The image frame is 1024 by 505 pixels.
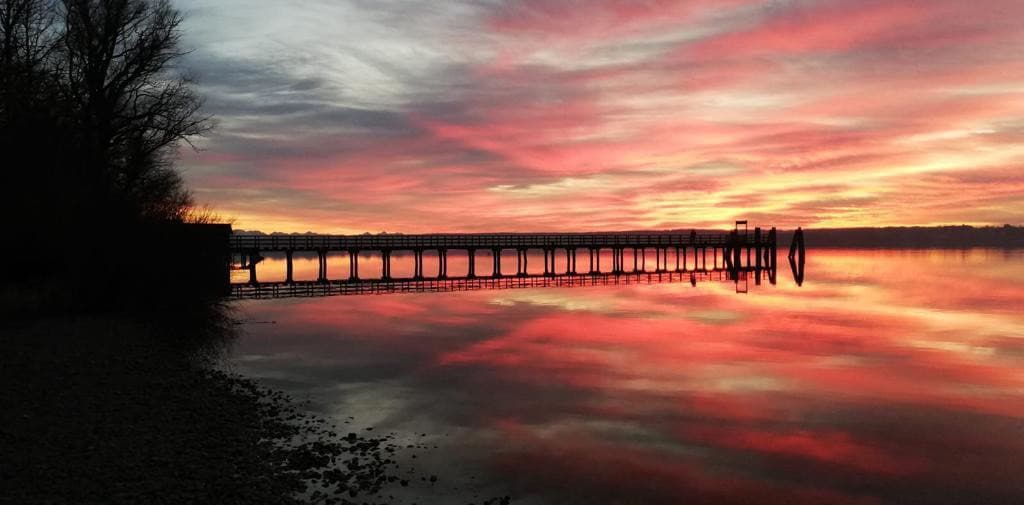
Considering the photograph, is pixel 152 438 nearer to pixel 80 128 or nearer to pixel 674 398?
pixel 674 398

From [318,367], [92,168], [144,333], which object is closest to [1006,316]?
[318,367]

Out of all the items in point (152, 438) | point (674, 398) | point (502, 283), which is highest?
point (502, 283)

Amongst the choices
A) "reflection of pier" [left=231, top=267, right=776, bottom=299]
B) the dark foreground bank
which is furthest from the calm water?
"reflection of pier" [left=231, top=267, right=776, bottom=299]

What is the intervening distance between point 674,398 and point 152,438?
1468cm

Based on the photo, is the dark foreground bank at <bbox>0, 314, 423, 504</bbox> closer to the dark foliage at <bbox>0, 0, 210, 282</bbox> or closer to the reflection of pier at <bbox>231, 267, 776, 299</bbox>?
the dark foliage at <bbox>0, 0, 210, 282</bbox>

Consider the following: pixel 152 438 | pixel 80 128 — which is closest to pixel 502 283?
pixel 80 128

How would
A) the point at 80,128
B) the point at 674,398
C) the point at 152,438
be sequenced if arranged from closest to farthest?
the point at 152,438 → the point at 674,398 → the point at 80,128

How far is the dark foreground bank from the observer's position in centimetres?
1027

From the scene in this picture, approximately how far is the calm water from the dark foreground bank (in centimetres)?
144

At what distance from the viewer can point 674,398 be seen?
2094 cm

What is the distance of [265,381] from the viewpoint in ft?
69.9

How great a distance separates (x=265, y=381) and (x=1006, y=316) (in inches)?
1794

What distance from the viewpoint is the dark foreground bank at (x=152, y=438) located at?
10273 millimetres

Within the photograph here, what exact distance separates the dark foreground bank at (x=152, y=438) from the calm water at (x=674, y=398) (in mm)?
1438
